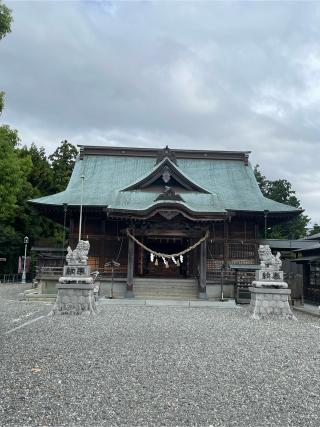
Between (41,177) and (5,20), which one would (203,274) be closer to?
(5,20)

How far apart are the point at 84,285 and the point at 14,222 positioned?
1089 inches

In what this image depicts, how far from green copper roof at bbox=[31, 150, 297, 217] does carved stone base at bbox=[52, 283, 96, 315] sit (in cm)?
654

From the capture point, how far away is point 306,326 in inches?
458

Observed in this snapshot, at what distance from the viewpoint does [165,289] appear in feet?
64.3

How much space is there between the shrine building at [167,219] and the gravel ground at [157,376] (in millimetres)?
9248

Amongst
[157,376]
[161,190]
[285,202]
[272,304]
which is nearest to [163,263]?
[161,190]

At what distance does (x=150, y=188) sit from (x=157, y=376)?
17.7 meters

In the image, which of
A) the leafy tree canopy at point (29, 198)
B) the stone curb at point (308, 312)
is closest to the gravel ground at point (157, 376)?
the stone curb at point (308, 312)

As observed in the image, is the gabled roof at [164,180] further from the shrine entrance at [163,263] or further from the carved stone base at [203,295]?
the carved stone base at [203,295]

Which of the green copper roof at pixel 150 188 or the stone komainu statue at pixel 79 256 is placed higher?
the green copper roof at pixel 150 188

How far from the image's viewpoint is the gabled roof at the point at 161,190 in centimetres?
2148

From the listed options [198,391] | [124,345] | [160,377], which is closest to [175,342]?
[124,345]

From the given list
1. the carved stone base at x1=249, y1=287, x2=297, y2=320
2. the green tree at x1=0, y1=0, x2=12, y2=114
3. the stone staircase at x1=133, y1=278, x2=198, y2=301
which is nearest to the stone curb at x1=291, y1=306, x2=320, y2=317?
the carved stone base at x1=249, y1=287, x2=297, y2=320

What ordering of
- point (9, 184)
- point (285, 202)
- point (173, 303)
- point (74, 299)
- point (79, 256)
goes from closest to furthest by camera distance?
point (74, 299), point (79, 256), point (173, 303), point (9, 184), point (285, 202)
